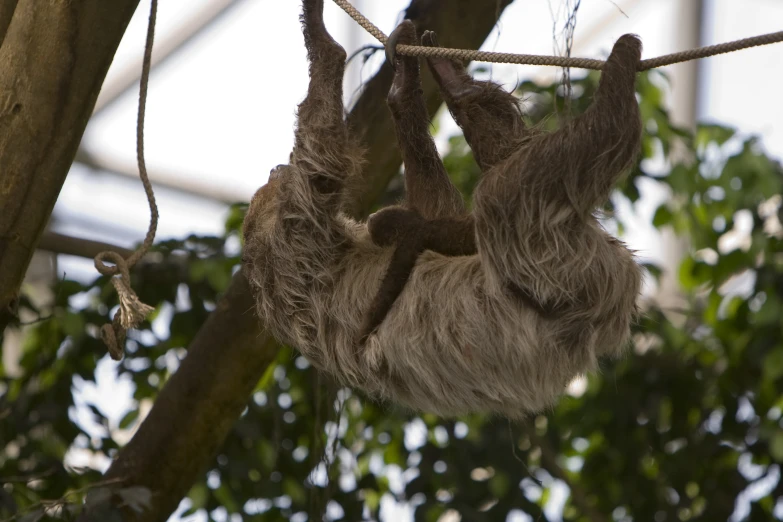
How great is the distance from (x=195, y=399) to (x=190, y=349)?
24 centimetres

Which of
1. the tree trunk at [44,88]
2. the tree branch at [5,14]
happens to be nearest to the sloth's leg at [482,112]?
the tree trunk at [44,88]

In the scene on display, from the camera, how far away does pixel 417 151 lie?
3.72 metres

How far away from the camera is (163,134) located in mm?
8531

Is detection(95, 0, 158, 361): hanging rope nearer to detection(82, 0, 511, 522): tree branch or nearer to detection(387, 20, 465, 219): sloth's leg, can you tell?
detection(82, 0, 511, 522): tree branch

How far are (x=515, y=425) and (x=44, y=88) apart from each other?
3.12 metres

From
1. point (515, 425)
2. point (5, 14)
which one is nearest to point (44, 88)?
point (5, 14)

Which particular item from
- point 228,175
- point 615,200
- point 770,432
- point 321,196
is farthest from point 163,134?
point 770,432

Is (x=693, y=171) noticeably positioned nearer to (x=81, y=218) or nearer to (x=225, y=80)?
(x=225, y=80)

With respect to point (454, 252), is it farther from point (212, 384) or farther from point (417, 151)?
point (212, 384)

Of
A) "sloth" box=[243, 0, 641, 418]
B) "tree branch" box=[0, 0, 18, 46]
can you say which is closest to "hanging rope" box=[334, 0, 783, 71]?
"sloth" box=[243, 0, 641, 418]

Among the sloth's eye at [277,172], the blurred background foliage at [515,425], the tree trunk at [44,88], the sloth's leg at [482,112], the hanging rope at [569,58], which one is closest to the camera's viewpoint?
the hanging rope at [569,58]

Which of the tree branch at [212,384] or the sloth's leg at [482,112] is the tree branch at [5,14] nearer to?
the tree branch at [212,384]

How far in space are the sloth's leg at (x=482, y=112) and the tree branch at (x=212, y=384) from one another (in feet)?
1.13

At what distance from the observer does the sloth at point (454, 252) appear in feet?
9.54
